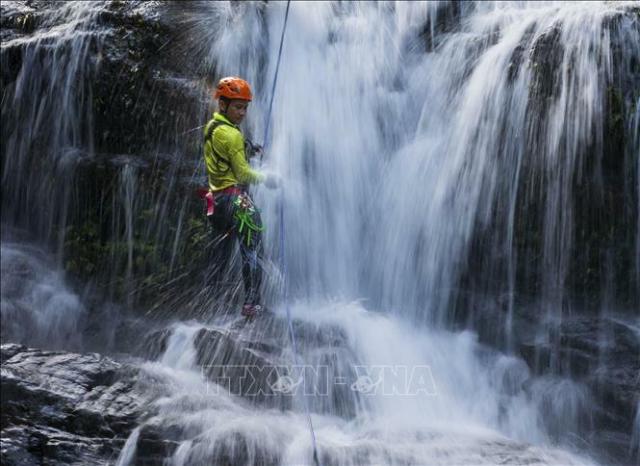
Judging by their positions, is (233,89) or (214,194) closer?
(233,89)

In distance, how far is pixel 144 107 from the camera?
336 inches

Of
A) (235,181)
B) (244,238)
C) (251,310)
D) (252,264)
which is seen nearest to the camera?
(235,181)

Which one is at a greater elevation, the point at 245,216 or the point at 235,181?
the point at 235,181

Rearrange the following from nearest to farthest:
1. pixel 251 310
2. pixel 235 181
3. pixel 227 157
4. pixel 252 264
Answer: pixel 227 157 → pixel 235 181 → pixel 252 264 → pixel 251 310

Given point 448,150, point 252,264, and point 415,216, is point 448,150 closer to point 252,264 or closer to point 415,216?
point 415,216

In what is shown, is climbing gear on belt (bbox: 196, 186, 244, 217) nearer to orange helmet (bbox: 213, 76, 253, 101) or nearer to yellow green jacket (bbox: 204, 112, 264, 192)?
yellow green jacket (bbox: 204, 112, 264, 192)

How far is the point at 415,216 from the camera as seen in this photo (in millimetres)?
8039

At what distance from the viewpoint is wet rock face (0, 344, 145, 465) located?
5.83 m

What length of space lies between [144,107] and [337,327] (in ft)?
11.1

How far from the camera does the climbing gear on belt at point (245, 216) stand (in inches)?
260

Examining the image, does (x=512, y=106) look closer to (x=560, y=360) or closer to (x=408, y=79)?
(x=408, y=79)

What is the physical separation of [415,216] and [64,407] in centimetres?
394

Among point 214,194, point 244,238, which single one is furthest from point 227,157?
point 244,238

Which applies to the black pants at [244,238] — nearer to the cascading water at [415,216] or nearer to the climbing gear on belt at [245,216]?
the climbing gear on belt at [245,216]
